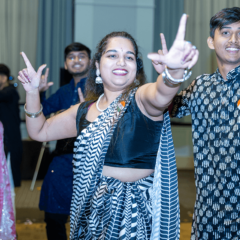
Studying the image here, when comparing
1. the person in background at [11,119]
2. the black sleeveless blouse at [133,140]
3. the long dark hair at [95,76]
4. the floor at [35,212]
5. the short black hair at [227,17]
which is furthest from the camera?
the person in background at [11,119]

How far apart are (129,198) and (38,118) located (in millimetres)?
566

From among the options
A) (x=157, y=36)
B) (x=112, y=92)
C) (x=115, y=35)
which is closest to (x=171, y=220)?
(x=112, y=92)

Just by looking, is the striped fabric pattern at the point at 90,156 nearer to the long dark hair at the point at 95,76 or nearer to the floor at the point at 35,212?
the long dark hair at the point at 95,76

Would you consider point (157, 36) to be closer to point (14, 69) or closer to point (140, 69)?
point (14, 69)

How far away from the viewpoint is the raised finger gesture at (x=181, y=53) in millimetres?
924

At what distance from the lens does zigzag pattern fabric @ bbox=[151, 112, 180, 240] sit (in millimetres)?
1260

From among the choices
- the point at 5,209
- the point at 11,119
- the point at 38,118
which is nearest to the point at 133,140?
the point at 38,118

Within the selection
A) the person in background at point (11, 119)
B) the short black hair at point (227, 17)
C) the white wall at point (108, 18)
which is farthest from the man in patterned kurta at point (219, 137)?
the white wall at point (108, 18)

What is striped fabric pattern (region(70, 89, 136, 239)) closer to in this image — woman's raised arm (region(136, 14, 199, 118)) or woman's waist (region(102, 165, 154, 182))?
woman's waist (region(102, 165, 154, 182))

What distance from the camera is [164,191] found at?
1.27m

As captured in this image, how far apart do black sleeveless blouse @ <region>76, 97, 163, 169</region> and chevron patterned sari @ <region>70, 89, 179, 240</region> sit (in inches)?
1.0

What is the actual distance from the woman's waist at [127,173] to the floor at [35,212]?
5.27 feet

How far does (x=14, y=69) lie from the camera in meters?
5.23

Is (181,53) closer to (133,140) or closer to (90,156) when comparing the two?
(133,140)
